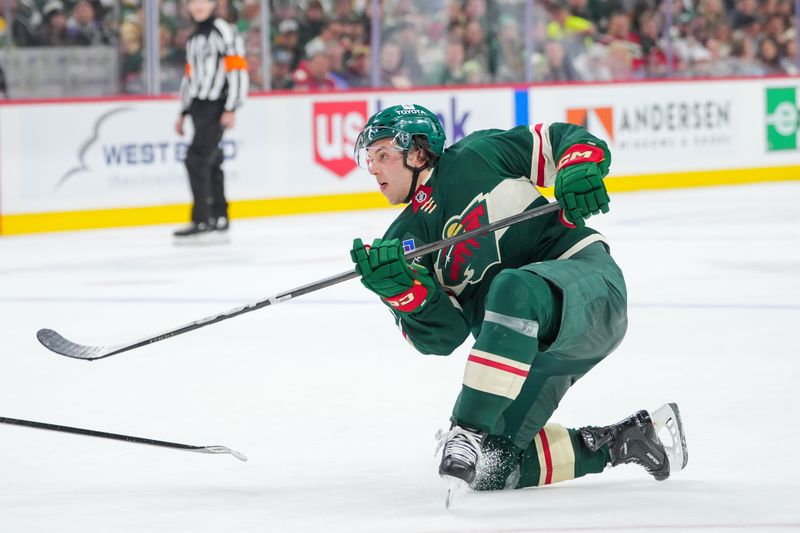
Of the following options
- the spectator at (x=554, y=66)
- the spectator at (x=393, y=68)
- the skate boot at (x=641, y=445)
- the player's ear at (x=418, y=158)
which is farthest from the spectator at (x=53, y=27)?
the skate boot at (x=641, y=445)

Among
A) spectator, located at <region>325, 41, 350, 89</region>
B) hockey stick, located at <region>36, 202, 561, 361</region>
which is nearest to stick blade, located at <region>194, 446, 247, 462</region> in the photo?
hockey stick, located at <region>36, 202, 561, 361</region>

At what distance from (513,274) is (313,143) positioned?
7117mm

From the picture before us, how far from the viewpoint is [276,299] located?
3.04m

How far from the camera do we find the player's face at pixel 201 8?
8055mm

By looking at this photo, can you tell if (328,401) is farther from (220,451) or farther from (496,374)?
(496,374)

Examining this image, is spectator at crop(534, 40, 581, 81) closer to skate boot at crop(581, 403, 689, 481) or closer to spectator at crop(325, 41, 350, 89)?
spectator at crop(325, 41, 350, 89)

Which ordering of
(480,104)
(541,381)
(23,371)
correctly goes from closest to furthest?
1. (541,381)
2. (23,371)
3. (480,104)

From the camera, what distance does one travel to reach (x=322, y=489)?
114 inches

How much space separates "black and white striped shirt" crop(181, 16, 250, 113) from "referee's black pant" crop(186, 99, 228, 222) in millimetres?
64

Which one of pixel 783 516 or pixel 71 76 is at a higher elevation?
pixel 71 76

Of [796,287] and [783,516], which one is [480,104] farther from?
[783,516]

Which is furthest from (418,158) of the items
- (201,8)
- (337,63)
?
(337,63)

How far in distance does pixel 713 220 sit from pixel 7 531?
21.5 ft

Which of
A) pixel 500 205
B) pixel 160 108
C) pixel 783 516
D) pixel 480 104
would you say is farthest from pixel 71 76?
pixel 783 516
